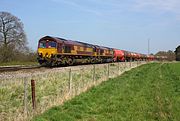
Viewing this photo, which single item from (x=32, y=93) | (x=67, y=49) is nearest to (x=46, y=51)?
(x=67, y=49)

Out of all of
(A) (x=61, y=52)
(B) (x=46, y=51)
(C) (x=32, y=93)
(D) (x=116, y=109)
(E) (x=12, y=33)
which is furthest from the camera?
(E) (x=12, y=33)

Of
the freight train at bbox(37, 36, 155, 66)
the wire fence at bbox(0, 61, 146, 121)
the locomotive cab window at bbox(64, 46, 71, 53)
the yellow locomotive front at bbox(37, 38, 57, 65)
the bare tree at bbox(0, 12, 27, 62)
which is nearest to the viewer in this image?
the wire fence at bbox(0, 61, 146, 121)

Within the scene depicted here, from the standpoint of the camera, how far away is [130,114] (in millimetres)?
10367

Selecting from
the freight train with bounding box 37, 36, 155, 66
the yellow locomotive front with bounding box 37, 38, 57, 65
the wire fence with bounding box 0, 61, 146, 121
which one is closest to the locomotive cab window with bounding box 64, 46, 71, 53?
the freight train with bounding box 37, 36, 155, 66

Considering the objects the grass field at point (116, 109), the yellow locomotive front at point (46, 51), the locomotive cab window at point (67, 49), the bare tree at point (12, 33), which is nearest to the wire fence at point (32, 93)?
the grass field at point (116, 109)

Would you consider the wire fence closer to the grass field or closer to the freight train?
the grass field

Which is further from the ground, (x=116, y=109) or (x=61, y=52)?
(x=61, y=52)

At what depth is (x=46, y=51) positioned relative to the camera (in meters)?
33.9

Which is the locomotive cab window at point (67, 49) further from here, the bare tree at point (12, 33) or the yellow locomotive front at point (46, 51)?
the bare tree at point (12, 33)

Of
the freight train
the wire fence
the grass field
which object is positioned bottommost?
the grass field

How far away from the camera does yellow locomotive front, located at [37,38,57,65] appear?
32812 mm

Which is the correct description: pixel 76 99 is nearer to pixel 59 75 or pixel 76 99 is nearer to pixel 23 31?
pixel 59 75

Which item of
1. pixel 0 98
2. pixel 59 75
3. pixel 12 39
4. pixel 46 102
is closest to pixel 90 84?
pixel 59 75

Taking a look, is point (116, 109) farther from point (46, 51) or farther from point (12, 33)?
point (12, 33)
